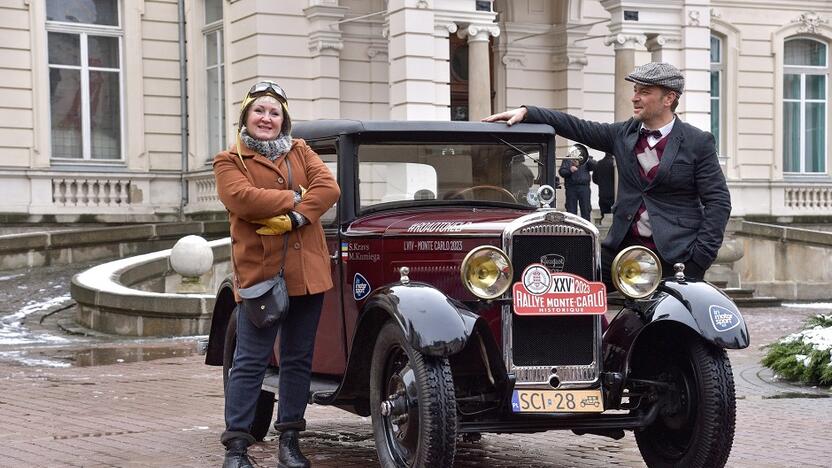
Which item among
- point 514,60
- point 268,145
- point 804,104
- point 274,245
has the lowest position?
point 274,245

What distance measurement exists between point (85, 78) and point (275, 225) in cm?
1961

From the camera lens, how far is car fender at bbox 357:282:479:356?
5.77 metres

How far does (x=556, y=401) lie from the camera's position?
6.04 meters

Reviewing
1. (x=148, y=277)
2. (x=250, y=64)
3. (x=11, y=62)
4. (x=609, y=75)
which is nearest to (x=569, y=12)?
(x=609, y=75)

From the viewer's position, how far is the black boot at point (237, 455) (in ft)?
20.5

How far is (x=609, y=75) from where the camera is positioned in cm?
2736

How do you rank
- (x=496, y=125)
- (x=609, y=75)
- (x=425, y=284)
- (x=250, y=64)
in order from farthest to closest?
(x=609, y=75), (x=250, y=64), (x=496, y=125), (x=425, y=284)

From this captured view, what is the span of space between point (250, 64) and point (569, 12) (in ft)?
22.4

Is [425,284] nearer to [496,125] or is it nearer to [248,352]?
[248,352]

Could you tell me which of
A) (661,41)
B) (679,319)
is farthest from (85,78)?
(679,319)

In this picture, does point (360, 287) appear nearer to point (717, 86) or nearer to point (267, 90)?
point (267, 90)

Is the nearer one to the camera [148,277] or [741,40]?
[148,277]

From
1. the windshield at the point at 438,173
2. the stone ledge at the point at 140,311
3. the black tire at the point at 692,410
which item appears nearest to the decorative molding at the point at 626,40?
the stone ledge at the point at 140,311

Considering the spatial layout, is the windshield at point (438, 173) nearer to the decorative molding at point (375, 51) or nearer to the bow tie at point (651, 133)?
the bow tie at point (651, 133)
